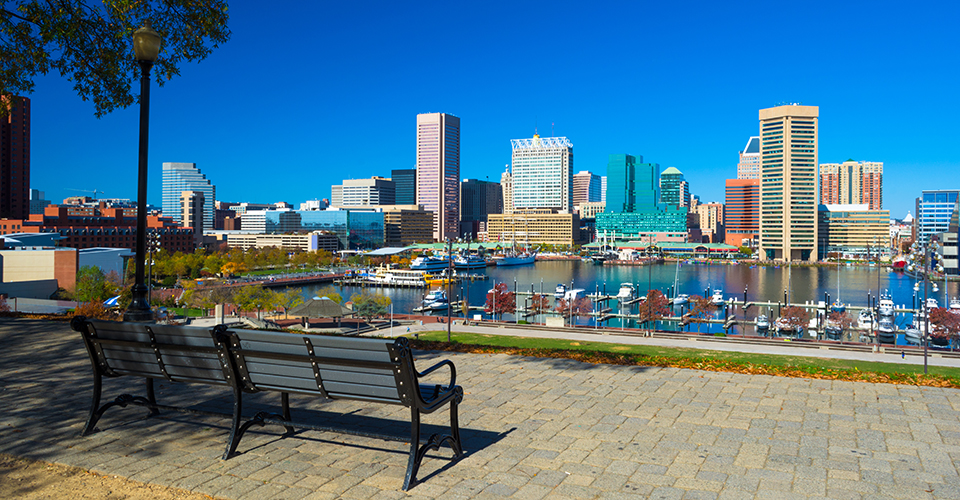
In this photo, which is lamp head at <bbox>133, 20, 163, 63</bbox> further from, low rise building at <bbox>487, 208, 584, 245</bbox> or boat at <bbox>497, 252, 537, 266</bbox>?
low rise building at <bbox>487, 208, 584, 245</bbox>

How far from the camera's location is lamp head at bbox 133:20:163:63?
22.1ft

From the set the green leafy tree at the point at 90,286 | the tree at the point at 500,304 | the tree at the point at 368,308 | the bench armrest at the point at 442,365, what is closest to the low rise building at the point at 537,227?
the tree at the point at 500,304

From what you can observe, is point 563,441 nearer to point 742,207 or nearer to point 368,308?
point 368,308

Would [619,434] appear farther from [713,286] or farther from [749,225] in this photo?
[749,225]

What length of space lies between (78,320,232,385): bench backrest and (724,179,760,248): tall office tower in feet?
623

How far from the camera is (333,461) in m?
4.16


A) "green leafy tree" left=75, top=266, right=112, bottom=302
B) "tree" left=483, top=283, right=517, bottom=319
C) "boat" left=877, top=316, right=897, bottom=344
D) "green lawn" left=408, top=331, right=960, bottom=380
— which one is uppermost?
"green lawn" left=408, top=331, right=960, bottom=380

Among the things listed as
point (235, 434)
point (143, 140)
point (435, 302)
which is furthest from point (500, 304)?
point (235, 434)

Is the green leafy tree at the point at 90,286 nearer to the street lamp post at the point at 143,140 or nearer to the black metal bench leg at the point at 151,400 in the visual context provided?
the street lamp post at the point at 143,140

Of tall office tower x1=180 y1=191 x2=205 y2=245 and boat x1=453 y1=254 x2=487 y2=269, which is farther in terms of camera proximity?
tall office tower x1=180 y1=191 x2=205 y2=245

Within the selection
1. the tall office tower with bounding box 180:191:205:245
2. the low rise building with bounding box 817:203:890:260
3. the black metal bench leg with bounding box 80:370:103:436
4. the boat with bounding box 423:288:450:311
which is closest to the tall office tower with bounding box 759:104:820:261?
the low rise building with bounding box 817:203:890:260

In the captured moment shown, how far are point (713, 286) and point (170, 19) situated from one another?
81904 millimetres

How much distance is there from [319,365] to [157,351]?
56.8 inches

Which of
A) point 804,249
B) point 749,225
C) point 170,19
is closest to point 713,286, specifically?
point 804,249
